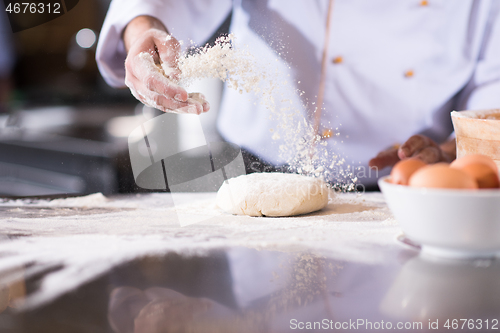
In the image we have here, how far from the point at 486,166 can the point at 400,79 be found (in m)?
1.00

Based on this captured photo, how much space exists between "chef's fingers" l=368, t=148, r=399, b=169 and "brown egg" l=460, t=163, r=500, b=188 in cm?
91

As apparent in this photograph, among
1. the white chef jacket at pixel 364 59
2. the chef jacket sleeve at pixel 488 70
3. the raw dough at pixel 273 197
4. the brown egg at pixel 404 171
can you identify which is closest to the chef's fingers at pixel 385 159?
the white chef jacket at pixel 364 59

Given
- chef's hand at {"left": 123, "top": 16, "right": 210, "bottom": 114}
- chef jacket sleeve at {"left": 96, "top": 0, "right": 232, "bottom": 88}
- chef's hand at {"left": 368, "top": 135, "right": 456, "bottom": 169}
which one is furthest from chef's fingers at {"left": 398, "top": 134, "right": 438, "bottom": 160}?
chef jacket sleeve at {"left": 96, "top": 0, "right": 232, "bottom": 88}

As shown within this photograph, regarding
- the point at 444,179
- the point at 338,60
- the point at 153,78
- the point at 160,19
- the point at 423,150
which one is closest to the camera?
the point at 444,179

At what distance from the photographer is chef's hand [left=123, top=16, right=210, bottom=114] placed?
968 mm

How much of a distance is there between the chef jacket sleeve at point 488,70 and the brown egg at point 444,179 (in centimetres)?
106

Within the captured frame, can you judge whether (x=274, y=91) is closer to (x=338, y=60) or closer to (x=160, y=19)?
(x=338, y=60)

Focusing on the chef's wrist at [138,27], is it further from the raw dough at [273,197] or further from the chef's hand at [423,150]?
the chef's hand at [423,150]

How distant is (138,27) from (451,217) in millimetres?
1119

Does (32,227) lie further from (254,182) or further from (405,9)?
(405,9)

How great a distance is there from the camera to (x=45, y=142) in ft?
4.60

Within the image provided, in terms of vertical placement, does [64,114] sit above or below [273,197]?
above

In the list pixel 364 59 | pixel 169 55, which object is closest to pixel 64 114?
pixel 169 55

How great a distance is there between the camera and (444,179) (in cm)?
52
